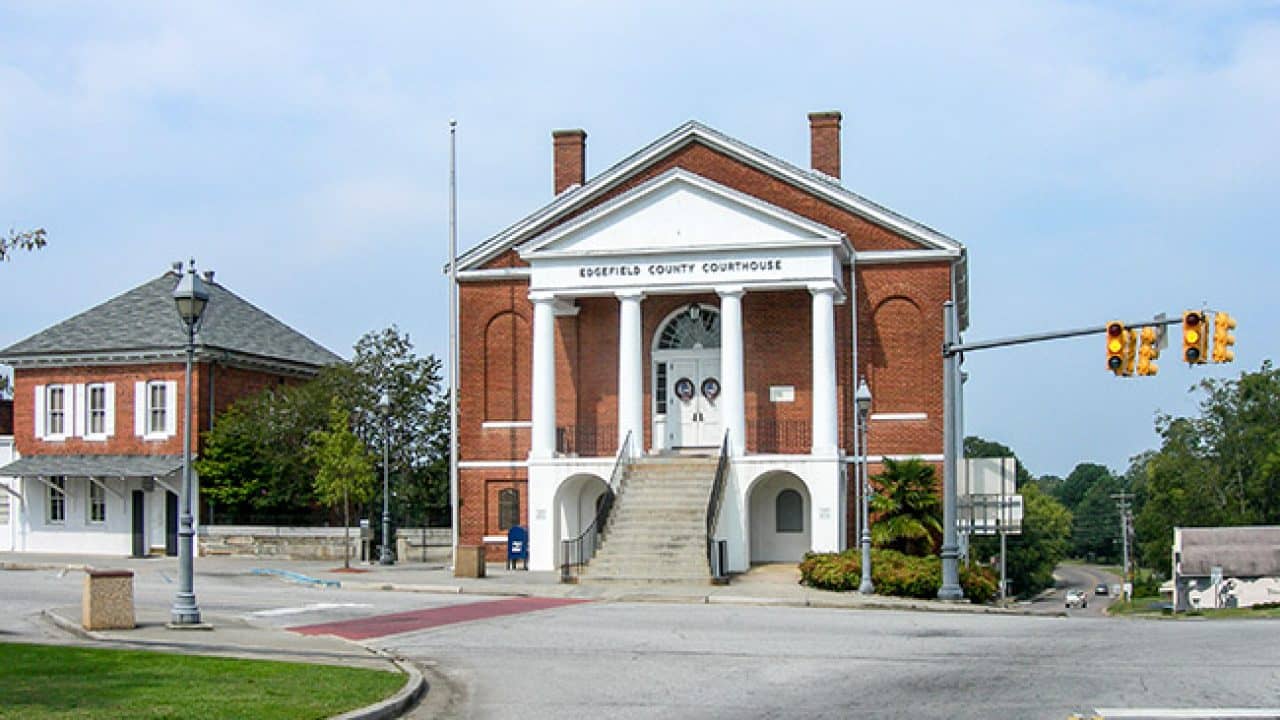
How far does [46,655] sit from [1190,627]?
54.1 ft

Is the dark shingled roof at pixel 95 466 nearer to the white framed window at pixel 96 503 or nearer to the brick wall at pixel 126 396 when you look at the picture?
the brick wall at pixel 126 396

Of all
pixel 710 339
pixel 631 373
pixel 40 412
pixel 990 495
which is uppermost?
pixel 710 339

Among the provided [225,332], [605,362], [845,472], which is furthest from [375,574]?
[225,332]

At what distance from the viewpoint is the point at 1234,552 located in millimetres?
63938

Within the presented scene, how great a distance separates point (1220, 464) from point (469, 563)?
227 ft

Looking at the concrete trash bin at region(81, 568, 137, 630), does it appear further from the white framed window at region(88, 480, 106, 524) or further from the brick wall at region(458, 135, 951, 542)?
the white framed window at region(88, 480, 106, 524)

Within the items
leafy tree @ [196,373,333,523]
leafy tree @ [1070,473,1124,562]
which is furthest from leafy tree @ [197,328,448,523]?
leafy tree @ [1070,473,1124,562]

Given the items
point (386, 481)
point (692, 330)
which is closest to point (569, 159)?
point (692, 330)

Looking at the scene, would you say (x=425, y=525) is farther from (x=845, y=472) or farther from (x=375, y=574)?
(x=845, y=472)

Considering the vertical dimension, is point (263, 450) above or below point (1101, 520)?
above

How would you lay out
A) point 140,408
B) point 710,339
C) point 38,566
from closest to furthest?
point 38,566, point 710,339, point 140,408

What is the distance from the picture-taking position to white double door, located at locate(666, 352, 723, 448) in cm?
3812

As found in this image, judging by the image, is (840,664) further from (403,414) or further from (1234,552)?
(1234,552)

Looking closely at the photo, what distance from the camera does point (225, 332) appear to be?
46.4 meters
